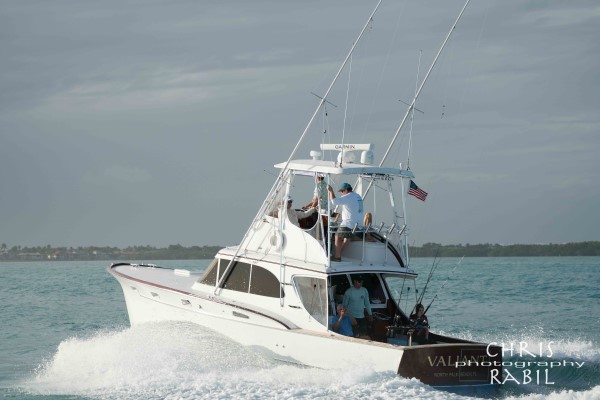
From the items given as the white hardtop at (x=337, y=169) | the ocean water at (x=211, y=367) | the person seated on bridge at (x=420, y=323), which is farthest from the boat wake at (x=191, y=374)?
the white hardtop at (x=337, y=169)

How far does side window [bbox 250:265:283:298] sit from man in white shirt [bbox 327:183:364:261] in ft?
3.61

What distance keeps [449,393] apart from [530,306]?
19.8 meters

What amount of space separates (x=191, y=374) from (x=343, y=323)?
2504 mm

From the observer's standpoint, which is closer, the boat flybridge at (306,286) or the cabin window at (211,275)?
the boat flybridge at (306,286)

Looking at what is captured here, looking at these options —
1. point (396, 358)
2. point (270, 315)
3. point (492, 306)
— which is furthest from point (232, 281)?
point (492, 306)

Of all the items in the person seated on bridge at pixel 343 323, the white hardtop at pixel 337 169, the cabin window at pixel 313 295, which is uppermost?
the white hardtop at pixel 337 169

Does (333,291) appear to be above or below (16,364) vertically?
above

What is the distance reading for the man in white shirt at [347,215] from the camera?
15.0 m

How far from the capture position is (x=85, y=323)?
26.2 meters

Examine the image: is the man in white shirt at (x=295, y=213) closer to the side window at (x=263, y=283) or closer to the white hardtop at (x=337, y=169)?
the white hardtop at (x=337, y=169)

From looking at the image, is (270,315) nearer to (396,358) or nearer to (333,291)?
(333,291)

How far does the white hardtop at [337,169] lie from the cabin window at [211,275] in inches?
88.5

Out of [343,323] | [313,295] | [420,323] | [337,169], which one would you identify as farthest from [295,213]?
[420,323]

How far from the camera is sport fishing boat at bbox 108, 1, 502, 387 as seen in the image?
46.7 ft
